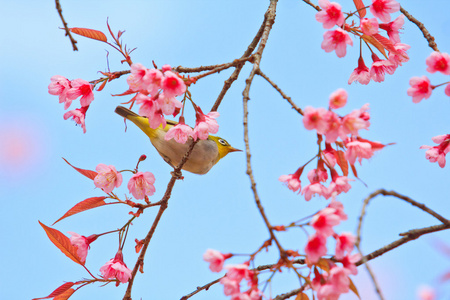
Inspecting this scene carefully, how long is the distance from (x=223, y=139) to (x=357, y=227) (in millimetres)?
4689

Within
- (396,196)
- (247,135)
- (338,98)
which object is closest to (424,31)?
(338,98)

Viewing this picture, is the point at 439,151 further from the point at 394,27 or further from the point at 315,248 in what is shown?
the point at 315,248

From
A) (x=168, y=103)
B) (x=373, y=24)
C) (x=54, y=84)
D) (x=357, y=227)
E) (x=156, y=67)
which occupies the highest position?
(x=54, y=84)

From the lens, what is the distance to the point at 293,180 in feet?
9.00

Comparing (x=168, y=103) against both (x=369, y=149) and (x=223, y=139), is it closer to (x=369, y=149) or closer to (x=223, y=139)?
(x=369, y=149)

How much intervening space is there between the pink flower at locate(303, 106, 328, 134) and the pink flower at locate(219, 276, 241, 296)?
0.82 metres

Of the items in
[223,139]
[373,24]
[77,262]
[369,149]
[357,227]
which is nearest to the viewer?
[357,227]

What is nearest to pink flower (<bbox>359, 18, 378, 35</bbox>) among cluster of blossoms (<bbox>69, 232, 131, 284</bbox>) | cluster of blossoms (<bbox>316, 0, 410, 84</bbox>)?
cluster of blossoms (<bbox>316, 0, 410, 84</bbox>)

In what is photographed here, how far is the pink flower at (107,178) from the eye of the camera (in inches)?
128

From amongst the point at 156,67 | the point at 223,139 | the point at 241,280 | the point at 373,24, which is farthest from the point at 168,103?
the point at 223,139

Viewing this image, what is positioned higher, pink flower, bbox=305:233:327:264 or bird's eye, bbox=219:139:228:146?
bird's eye, bbox=219:139:228:146

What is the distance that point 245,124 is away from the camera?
218 cm

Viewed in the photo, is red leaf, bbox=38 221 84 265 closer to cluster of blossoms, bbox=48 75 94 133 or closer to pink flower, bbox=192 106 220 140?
cluster of blossoms, bbox=48 75 94 133

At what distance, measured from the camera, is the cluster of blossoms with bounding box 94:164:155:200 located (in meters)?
3.27
